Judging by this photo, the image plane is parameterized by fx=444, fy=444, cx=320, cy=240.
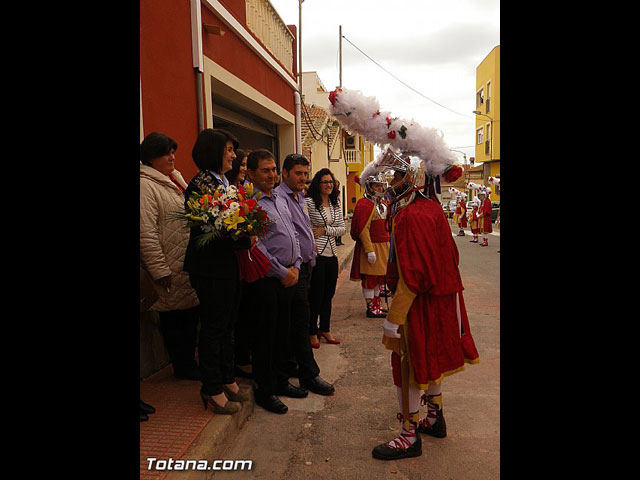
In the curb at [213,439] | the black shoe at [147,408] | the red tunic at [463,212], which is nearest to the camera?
the curb at [213,439]

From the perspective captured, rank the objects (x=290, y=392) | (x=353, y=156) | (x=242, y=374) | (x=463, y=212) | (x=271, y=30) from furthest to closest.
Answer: (x=353, y=156) → (x=463, y=212) → (x=271, y=30) → (x=242, y=374) → (x=290, y=392)

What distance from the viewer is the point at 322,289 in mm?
5000

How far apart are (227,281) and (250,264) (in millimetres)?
218

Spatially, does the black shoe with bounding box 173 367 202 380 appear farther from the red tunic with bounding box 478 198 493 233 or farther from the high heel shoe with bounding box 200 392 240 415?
the red tunic with bounding box 478 198 493 233

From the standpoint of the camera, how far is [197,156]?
10.7 ft

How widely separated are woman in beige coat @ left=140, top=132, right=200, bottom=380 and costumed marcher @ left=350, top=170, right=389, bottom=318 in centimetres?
287

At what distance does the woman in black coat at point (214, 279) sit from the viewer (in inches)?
123

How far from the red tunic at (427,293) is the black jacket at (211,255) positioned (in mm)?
1131

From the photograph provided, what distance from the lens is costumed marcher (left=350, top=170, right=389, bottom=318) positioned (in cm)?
605

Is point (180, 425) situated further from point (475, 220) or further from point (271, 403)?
point (475, 220)

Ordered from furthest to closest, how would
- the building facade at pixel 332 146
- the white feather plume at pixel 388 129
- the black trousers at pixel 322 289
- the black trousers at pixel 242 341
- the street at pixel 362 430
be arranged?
the building facade at pixel 332 146 → the black trousers at pixel 322 289 → the black trousers at pixel 242 341 → the white feather plume at pixel 388 129 → the street at pixel 362 430

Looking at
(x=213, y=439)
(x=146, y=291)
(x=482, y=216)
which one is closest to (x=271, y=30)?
(x=146, y=291)

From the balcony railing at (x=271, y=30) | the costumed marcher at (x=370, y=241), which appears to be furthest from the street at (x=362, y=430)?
the balcony railing at (x=271, y=30)

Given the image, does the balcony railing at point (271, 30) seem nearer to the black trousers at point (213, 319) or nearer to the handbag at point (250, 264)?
the handbag at point (250, 264)
